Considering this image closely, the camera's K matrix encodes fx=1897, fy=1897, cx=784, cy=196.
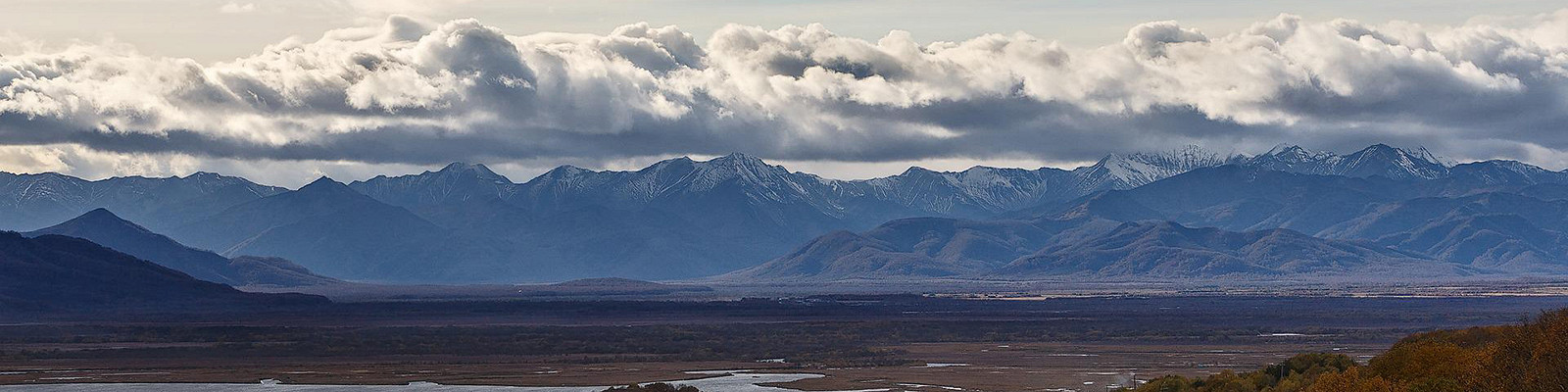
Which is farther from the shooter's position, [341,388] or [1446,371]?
[341,388]

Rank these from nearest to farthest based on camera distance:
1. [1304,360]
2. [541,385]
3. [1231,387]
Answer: [1231,387]
[1304,360]
[541,385]

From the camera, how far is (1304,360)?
392ft

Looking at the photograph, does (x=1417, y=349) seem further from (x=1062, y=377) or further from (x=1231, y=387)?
(x=1062, y=377)

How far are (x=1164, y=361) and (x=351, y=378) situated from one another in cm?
7795

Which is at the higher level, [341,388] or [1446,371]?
[341,388]

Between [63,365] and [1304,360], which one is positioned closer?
[1304,360]

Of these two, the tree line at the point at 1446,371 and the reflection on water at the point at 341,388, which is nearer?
the tree line at the point at 1446,371

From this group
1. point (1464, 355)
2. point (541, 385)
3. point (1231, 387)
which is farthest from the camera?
point (541, 385)

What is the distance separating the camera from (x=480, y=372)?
7052 inches

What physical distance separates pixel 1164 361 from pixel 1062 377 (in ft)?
79.7

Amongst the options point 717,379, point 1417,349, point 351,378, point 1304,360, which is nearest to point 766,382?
point 717,379

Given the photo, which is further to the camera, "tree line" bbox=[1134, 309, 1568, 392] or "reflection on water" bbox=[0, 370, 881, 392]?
"reflection on water" bbox=[0, 370, 881, 392]

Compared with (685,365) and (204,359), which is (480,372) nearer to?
(685,365)

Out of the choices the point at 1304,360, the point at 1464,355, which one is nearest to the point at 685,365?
the point at 1304,360
